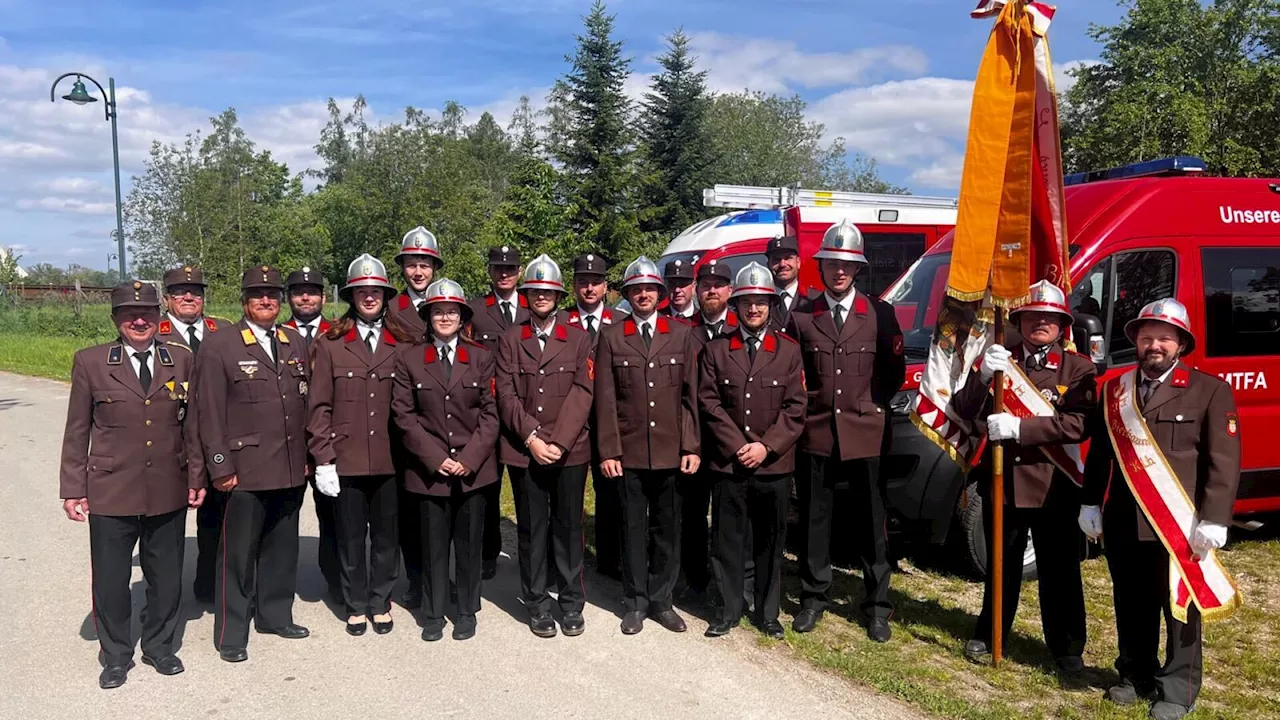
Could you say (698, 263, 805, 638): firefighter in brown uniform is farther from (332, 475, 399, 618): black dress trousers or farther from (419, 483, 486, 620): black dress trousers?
(332, 475, 399, 618): black dress trousers

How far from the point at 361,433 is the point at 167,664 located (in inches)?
60.1

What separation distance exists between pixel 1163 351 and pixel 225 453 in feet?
15.2

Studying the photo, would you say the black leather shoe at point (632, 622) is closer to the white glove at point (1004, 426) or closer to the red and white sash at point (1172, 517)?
the white glove at point (1004, 426)

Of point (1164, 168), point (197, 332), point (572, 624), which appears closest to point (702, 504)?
point (572, 624)

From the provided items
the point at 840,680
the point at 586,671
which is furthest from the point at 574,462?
the point at 840,680

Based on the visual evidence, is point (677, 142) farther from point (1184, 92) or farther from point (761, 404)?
point (761, 404)

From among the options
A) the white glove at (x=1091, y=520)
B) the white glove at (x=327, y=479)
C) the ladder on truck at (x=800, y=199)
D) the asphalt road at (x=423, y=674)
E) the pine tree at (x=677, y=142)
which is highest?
the pine tree at (x=677, y=142)

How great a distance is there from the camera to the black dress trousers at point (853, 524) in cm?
537

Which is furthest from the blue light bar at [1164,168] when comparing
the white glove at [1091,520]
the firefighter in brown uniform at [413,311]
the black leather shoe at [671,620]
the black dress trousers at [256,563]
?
the black dress trousers at [256,563]

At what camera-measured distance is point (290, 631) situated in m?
5.40

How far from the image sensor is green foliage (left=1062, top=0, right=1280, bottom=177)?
Answer: 23.0 meters

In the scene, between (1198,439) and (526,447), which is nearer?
(1198,439)

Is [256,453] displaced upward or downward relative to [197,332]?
downward

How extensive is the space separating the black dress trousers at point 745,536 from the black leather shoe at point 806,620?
5.4 inches
